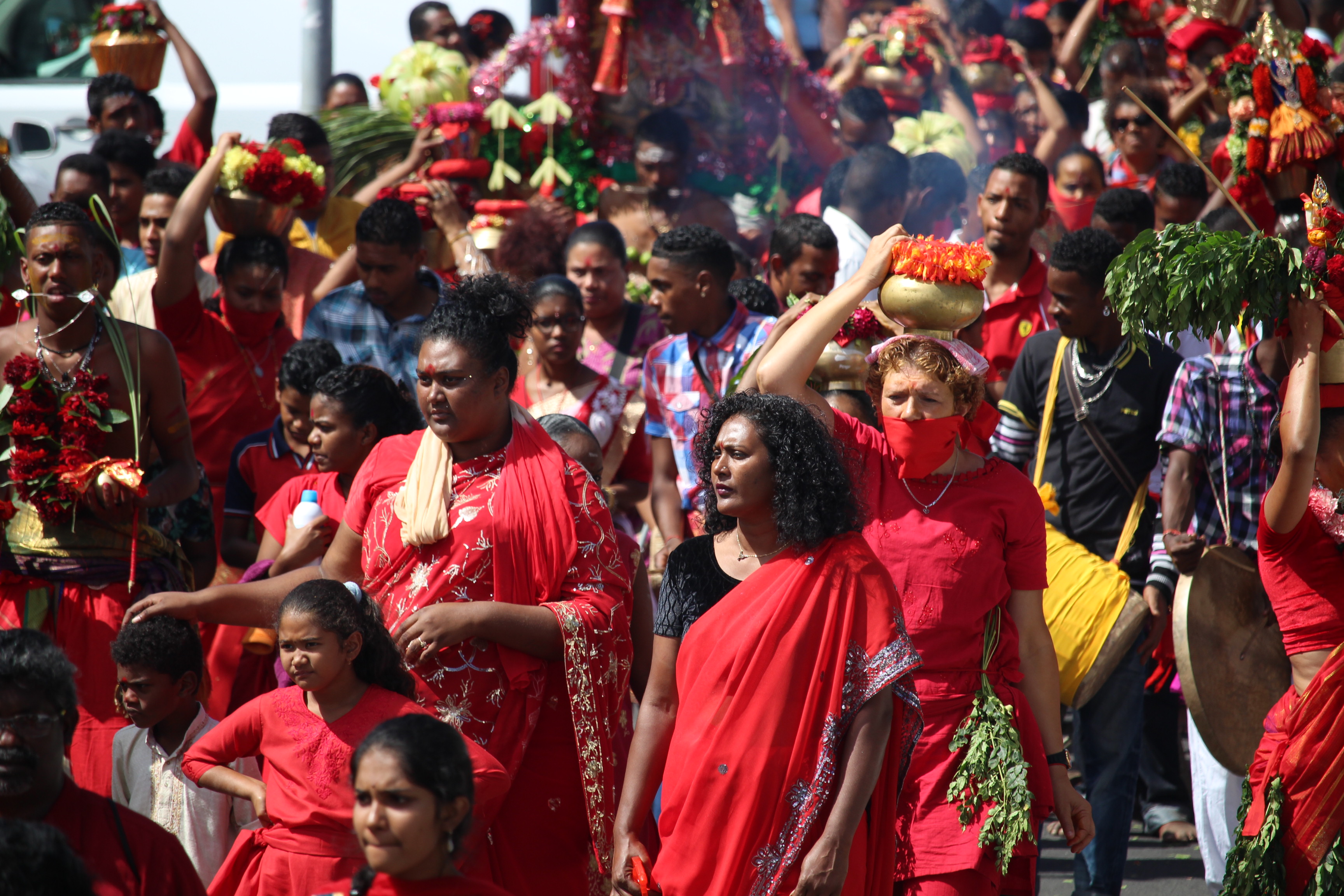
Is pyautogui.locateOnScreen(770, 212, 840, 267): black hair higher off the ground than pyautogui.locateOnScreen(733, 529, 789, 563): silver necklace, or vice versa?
pyautogui.locateOnScreen(733, 529, 789, 563): silver necklace

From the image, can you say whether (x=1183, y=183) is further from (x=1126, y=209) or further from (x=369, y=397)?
(x=369, y=397)

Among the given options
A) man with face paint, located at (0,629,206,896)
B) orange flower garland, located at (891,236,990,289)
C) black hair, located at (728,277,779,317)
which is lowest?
black hair, located at (728,277,779,317)

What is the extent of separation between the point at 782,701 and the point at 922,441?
94 centimetres

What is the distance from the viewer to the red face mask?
4113mm

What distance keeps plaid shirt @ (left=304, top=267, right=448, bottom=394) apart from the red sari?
2.47m

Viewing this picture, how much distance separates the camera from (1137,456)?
5797 mm

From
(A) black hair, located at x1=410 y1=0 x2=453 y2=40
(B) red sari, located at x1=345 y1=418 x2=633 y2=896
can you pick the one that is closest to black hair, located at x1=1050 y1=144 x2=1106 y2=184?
(A) black hair, located at x1=410 y1=0 x2=453 y2=40

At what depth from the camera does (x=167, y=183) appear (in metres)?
7.57

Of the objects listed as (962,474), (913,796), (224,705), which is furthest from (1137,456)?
(224,705)

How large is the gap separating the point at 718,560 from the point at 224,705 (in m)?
2.45

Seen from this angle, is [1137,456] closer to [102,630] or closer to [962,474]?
[962,474]

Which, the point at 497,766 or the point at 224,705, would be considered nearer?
the point at 497,766

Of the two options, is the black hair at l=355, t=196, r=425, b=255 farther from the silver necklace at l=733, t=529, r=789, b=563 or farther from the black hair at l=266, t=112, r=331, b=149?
the silver necklace at l=733, t=529, r=789, b=563

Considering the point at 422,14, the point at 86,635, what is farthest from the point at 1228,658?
the point at 422,14
